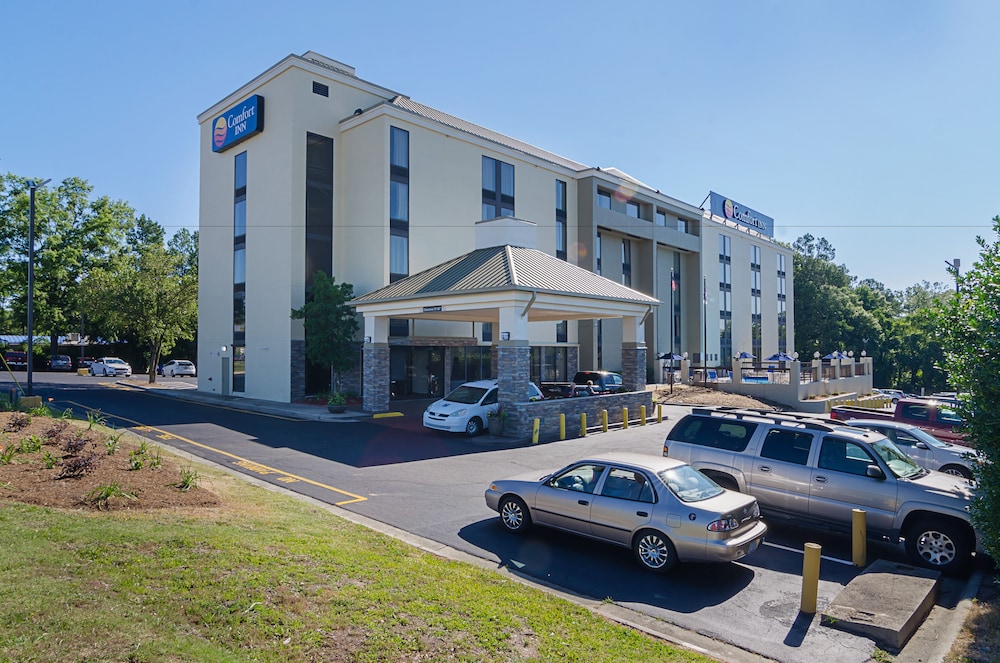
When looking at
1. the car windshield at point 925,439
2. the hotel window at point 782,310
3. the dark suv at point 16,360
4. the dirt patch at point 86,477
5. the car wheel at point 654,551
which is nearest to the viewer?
the car wheel at point 654,551

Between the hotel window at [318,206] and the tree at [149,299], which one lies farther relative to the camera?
the tree at [149,299]

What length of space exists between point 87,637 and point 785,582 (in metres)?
7.56

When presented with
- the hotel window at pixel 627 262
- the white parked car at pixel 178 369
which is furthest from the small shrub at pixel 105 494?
the white parked car at pixel 178 369

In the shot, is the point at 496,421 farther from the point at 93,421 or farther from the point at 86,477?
the point at 86,477

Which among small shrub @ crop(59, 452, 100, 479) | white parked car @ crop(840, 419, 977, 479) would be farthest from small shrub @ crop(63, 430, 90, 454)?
white parked car @ crop(840, 419, 977, 479)

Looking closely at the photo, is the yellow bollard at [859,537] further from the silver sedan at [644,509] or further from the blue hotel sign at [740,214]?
the blue hotel sign at [740,214]

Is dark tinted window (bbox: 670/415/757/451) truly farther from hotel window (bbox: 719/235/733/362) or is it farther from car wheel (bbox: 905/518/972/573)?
hotel window (bbox: 719/235/733/362)

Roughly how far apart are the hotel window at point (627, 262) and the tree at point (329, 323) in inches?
969

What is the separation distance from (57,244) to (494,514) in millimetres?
53312

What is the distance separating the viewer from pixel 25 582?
17.4 feet

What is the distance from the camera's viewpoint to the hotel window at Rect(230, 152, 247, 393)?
32.4 m

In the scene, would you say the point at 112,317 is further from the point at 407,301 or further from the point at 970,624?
the point at 970,624

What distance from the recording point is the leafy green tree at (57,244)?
43.6 m

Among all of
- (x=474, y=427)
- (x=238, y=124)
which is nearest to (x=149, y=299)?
(x=238, y=124)
